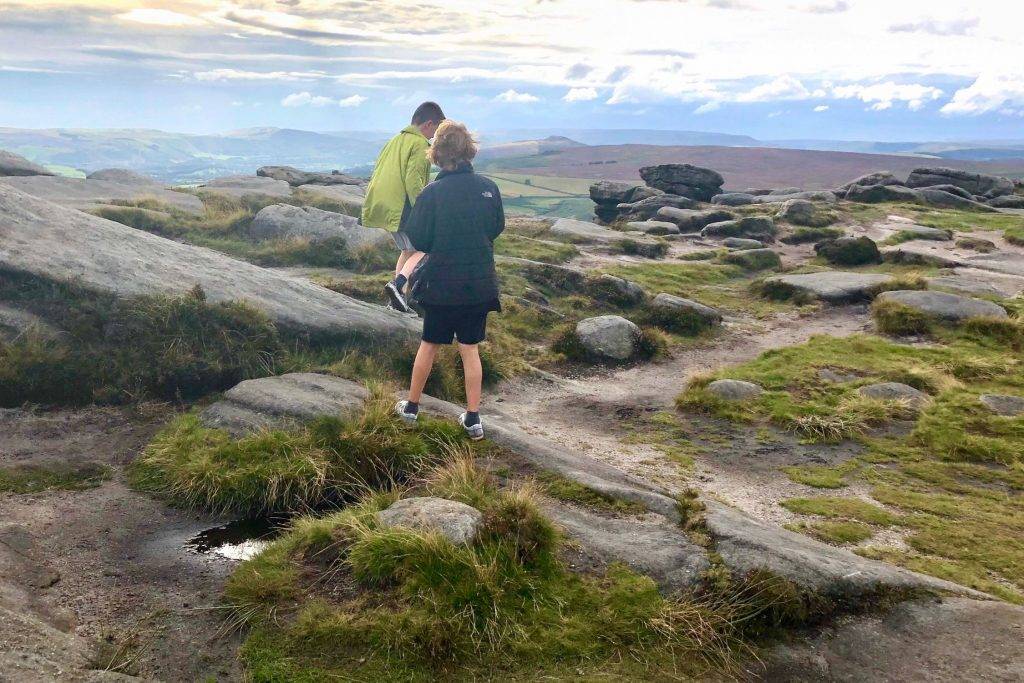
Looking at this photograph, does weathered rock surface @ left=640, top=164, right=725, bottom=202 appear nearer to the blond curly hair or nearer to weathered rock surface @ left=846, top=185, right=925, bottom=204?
weathered rock surface @ left=846, top=185, right=925, bottom=204

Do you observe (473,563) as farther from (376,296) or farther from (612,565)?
(376,296)

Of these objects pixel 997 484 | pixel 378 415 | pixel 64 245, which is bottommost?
pixel 997 484

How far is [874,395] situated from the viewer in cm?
1514

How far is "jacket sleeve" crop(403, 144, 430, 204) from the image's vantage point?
46.7ft

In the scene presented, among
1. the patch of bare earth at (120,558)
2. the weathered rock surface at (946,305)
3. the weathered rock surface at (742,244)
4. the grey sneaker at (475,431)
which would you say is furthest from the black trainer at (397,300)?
the weathered rock surface at (742,244)

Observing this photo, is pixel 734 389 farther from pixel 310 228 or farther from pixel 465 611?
pixel 310 228

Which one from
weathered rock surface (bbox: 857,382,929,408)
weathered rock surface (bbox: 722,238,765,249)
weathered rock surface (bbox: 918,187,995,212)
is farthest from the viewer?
weathered rock surface (bbox: 918,187,995,212)

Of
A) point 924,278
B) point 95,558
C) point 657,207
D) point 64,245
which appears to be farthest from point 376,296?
point 657,207

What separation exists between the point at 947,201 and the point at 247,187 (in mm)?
53140

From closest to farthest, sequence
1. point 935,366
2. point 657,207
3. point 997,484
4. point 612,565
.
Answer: point 612,565 < point 997,484 < point 935,366 < point 657,207

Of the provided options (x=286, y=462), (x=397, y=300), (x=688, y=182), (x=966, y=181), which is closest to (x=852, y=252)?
(x=397, y=300)

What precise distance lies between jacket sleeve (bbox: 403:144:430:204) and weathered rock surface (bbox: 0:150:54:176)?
92.4ft

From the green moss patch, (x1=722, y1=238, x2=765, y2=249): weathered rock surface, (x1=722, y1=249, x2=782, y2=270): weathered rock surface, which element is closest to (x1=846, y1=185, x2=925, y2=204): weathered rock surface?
(x1=722, y1=238, x2=765, y2=249): weathered rock surface

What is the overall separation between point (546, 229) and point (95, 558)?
33402 mm
